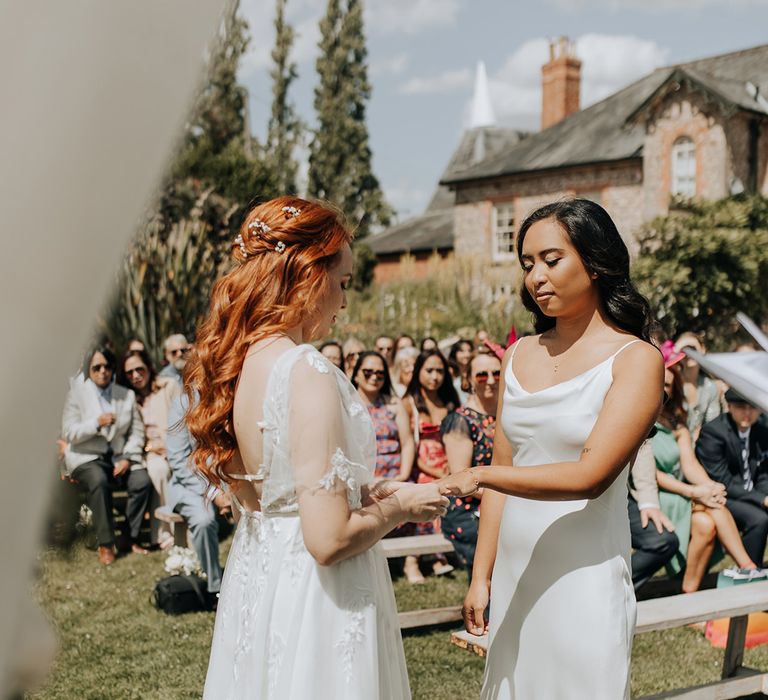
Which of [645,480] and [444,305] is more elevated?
[444,305]

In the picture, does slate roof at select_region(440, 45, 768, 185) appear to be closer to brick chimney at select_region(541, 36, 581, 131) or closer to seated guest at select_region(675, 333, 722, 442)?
brick chimney at select_region(541, 36, 581, 131)

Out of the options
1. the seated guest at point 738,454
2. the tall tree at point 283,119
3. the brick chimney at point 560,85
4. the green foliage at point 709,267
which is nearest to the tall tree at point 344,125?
the tall tree at point 283,119

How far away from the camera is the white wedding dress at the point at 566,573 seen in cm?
267

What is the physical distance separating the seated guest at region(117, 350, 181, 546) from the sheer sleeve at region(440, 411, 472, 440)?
311 cm

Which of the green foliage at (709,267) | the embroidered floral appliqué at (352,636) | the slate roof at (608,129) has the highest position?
the slate roof at (608,129)

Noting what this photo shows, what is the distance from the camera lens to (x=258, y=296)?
7.88 ft

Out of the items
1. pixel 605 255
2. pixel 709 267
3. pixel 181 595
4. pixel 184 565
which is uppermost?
pixel 709 267

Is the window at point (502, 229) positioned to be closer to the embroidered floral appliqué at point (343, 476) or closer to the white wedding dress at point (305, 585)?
the white wedding dress at point (305, 585)

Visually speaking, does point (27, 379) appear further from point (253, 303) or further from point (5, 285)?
point (253, 303)

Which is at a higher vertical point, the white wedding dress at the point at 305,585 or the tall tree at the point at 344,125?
the tall tree at the point at 344,125

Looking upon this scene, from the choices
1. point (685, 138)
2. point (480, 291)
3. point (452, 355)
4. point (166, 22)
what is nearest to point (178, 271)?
point (452, 355)

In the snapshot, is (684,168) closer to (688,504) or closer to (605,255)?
(688,504)

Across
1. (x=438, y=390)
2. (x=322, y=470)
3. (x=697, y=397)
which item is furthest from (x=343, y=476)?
(x=697, y=397)

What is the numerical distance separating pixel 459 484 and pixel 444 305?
18.2 metres
